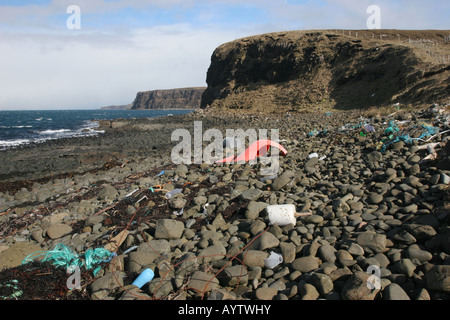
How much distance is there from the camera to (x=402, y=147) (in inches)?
244

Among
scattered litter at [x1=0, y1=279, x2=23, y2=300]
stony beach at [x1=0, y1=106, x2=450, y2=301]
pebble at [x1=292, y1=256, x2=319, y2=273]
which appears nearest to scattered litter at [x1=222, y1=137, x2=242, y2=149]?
stony beach at [x1=0, y1=106, x2=450, y2=301]

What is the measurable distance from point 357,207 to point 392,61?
82.1ft

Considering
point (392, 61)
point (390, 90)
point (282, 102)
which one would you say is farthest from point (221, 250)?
point (282, 102)

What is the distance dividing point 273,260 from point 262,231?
67 cm

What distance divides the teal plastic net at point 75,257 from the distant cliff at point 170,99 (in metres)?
160

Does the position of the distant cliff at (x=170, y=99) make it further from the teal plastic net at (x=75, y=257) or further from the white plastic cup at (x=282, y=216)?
the white plastic cup at (x=282, y=216)

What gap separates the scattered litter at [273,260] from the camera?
333 centimetres

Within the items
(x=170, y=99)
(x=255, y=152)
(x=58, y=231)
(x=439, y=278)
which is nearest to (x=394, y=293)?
(x=439, y=278)

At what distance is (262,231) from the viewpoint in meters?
4.01

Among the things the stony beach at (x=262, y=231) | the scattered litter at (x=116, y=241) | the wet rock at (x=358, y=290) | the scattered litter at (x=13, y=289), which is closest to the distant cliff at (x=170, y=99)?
the stony beach at (x=262, y=231)

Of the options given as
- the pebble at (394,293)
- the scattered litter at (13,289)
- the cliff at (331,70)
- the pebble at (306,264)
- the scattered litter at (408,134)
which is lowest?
the scattered litter at (13,289)

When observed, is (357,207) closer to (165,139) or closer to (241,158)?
(241,158)

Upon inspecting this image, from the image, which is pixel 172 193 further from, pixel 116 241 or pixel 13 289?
pixel 13 289
